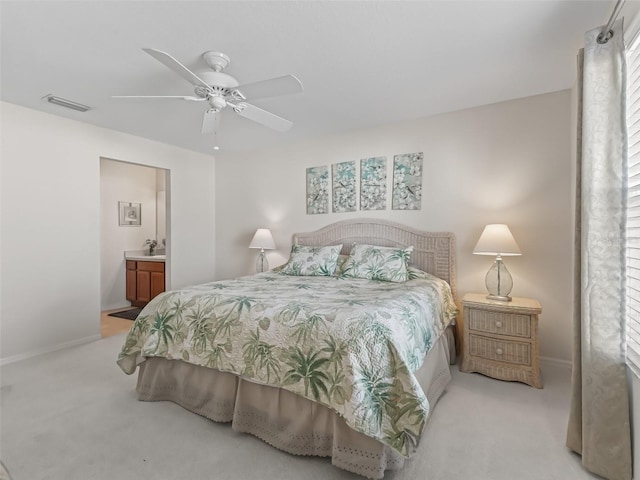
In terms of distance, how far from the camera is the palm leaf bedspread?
4.94 feet

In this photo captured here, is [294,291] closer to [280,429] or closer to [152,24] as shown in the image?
[280,429]

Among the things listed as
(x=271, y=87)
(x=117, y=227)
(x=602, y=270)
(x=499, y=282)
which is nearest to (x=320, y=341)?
(x=602, y=270)

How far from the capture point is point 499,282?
2838 mm

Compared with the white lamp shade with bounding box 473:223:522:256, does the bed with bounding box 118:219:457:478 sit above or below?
below

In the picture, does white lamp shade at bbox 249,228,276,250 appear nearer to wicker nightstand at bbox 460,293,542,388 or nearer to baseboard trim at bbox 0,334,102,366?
baseboard trim at bbox 0,334,102,366

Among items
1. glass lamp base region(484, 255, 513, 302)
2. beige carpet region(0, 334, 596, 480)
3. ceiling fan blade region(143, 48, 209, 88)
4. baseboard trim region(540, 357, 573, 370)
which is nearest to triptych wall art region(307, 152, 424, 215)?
glass lamp base region(484, 255, 513, 302)

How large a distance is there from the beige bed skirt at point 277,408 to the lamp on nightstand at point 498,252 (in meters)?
0.81

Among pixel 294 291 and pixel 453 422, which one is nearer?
pixel 453 422

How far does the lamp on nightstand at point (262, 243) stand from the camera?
4305mm

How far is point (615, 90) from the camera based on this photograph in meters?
1.55

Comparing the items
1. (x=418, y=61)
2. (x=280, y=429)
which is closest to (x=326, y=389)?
(x=280, y=429)

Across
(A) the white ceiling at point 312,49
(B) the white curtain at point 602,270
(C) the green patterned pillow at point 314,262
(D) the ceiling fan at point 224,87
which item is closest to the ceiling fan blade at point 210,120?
(D) the ceiling fan at point 224,87

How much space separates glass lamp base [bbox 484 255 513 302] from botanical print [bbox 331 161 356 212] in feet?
5.60

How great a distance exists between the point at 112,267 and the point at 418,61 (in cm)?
537
